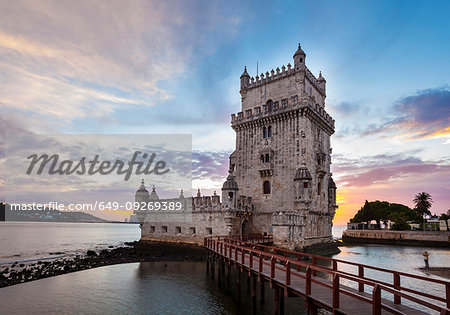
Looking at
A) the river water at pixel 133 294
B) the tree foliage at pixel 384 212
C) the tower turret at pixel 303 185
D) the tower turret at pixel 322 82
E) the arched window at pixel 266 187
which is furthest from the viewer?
the tree foliage at pixel 384 212

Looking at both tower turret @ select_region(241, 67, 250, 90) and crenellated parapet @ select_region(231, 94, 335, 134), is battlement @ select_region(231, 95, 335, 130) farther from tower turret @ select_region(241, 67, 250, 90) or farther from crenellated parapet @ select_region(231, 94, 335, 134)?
tower turret @ select_region(241, 67, 250, 90)

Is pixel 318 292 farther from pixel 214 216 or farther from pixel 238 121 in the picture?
pixel 238 121

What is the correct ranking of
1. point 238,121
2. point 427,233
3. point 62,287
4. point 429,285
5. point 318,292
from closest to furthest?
point 318,292 → point 62,287 → point 429,285 → point 238,121 → point 427,233

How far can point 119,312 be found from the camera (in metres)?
16.5

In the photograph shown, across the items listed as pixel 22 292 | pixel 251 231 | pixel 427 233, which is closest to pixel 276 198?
pixel 251 231

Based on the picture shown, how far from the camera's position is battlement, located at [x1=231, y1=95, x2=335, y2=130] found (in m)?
34.2

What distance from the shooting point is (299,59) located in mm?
35656

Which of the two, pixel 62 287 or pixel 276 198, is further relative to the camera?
pixel 276 198

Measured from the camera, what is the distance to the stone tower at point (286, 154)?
107 ft

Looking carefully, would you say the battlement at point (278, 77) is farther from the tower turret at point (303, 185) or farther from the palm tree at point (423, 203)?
the palm tree at point (423, 203)

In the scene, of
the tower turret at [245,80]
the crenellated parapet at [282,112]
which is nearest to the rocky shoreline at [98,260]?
the crenellated parapet at [282,112]

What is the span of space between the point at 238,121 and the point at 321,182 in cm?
1314

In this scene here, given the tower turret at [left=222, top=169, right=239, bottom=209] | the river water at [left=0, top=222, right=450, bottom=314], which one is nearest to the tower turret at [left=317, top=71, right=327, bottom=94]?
the tower turret at [left=222, top=169, right=239, bottom=209]

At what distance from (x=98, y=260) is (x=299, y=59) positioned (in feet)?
107
